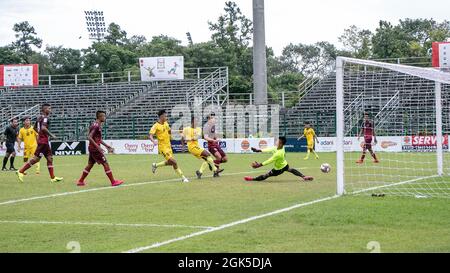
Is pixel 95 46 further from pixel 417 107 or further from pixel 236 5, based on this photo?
pixel 417 107

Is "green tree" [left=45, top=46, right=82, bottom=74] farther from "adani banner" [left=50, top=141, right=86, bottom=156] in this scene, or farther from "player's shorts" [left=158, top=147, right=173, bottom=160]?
"player's shorts" [left=158, top=147, right=173, bottom=160]

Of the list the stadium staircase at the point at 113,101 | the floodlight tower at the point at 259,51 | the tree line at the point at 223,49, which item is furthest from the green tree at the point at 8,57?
the floodlight tower at the point at 259,51

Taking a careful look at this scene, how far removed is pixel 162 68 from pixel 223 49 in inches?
764

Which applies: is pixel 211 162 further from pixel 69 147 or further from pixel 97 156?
pixel 69 147

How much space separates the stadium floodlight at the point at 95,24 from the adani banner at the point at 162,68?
74.5 ft

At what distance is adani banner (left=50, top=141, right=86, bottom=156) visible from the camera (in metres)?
43.0

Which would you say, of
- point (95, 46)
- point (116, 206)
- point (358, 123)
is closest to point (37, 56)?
point (95, 46)

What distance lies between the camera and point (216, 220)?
11.2 meters

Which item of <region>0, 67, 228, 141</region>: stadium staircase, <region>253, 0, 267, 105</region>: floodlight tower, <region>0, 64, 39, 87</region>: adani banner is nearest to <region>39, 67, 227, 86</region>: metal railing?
<region>0, 67, 228, 141</region>: stadium staircase

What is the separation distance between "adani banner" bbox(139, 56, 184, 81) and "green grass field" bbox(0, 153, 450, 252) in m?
36.4

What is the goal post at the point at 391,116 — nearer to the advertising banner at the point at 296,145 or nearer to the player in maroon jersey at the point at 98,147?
the advertising banner at the point at 296,145

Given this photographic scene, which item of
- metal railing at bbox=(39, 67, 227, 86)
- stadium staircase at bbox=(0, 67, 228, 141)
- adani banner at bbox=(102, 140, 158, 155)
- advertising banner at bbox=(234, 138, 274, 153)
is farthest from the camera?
metal railing at bbox=(39, 67, 227, 86)

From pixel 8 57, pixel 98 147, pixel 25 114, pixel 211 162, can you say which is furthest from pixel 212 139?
pixel 8 57

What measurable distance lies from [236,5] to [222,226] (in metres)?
75.5
